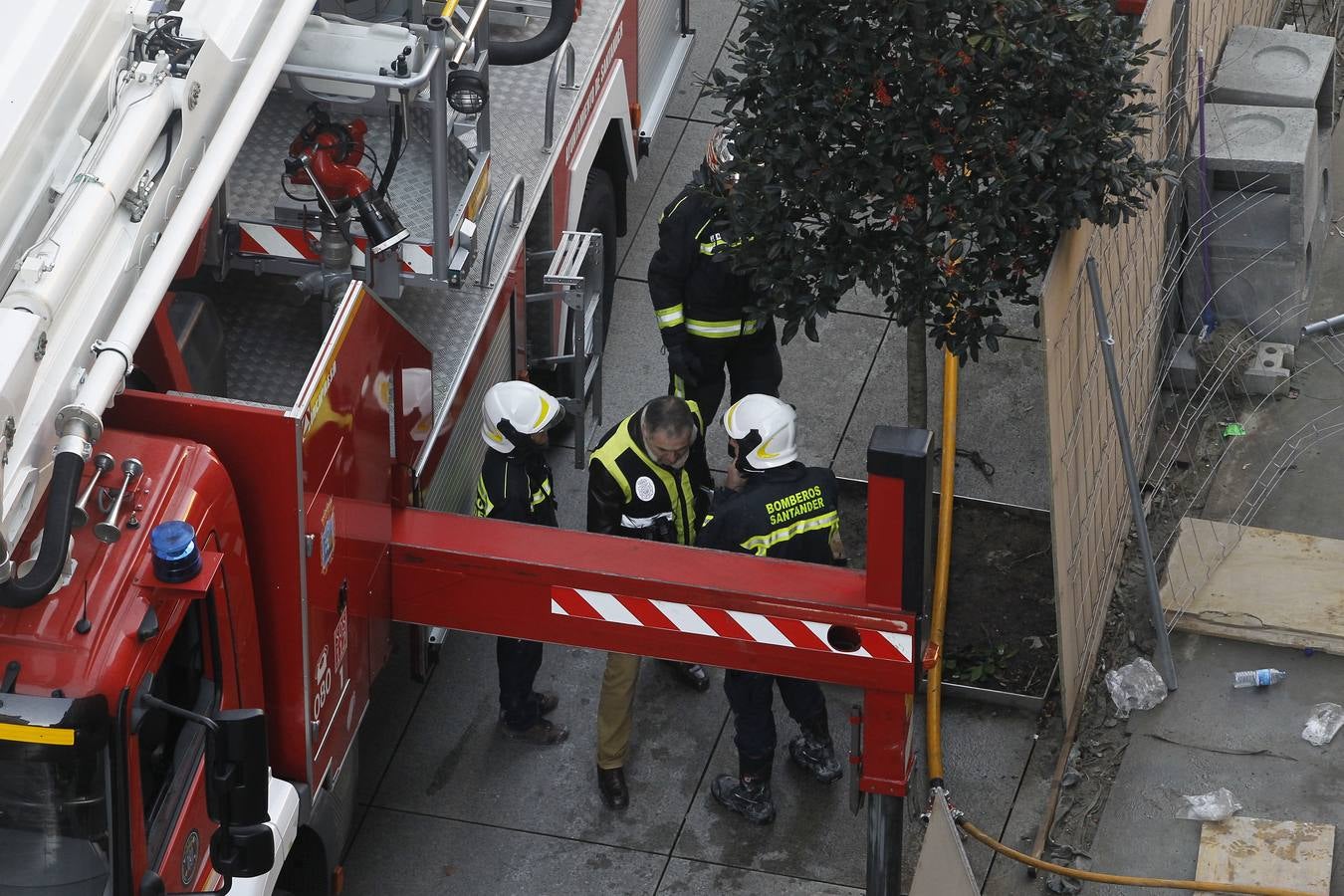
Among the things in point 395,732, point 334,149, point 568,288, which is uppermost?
point 334,149

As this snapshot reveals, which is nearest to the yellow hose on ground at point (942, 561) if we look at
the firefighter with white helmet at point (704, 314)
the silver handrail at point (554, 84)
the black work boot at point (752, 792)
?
the black work boot at point (752, 792)

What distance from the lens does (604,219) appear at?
862 centimetres

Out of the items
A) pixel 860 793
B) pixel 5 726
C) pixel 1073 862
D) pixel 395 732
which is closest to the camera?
pixel 5 726

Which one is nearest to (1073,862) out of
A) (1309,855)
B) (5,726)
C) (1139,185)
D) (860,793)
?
(1309,855)

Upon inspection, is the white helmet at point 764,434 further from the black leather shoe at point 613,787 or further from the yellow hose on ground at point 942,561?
the black leather shoe at point 613,787

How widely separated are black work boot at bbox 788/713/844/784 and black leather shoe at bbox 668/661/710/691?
55 cm

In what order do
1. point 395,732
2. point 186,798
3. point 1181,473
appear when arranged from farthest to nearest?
1. point 1181,473
2. point 395,732
3. point 186,798

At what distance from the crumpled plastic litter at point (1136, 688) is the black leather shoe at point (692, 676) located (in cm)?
157

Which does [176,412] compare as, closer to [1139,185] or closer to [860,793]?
[860,793]

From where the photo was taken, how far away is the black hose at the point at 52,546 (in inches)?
164

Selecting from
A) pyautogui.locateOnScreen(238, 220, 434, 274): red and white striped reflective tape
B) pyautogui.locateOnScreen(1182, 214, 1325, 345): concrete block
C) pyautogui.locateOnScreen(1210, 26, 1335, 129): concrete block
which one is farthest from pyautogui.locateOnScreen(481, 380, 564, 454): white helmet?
pyautogui.locateOnScreen(1210, 26, 1335, 129): concrete block

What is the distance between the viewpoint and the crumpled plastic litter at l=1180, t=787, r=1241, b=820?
6.55m

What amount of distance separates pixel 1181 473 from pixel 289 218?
4202 mm

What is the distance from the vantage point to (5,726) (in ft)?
13.5
